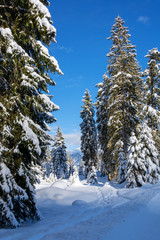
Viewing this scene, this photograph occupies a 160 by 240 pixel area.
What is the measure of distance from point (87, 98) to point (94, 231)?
27.3 metres

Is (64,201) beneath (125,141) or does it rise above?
beneath

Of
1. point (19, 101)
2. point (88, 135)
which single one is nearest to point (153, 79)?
point (88, 135)

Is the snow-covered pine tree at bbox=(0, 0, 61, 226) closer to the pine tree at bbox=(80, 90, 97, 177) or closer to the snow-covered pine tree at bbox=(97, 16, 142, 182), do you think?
the snow-covered pine tree at bbox=(97, 16, 142, 182)

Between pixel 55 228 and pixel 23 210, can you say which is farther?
pixel 23 210

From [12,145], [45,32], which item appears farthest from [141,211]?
[45,32]

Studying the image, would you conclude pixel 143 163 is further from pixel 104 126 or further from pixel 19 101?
pixel 19 101

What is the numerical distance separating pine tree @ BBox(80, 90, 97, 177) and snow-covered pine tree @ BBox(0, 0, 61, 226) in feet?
72.7

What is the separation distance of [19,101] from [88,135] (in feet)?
76.3

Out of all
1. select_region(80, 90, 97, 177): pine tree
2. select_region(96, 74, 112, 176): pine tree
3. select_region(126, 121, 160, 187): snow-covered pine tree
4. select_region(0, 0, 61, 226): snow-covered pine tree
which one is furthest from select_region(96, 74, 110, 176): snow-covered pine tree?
select_region(0, 0, 61, 226): snow-covered pine tree

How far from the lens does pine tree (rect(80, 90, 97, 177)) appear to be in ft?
91.6

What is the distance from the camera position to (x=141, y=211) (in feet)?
17.9

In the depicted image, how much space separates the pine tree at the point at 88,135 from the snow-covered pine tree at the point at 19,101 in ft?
72.7

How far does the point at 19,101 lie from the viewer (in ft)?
18.3

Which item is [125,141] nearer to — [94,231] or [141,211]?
[141,211]
